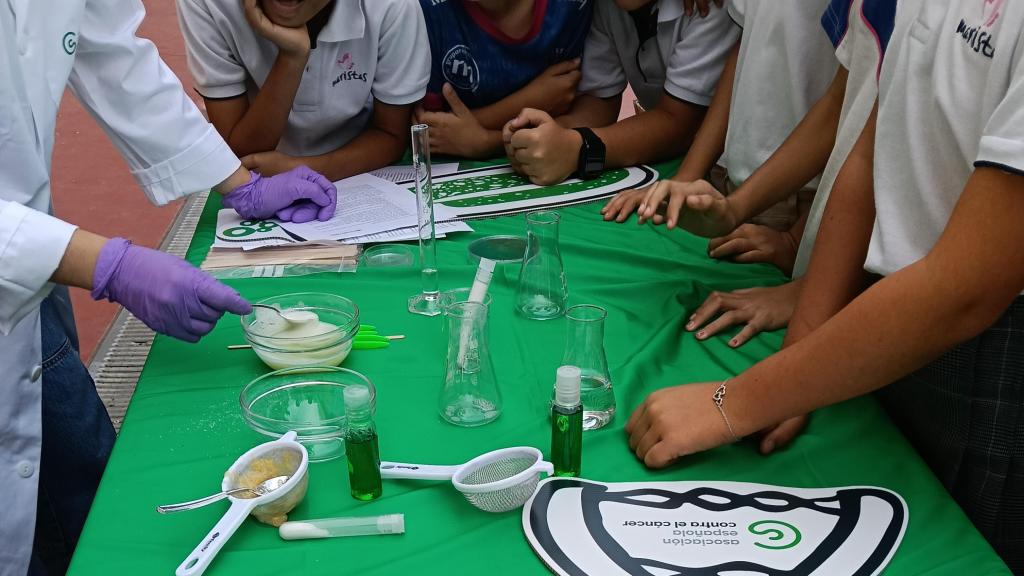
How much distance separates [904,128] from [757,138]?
66 centimetres

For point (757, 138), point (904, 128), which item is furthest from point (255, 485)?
point (757, 138)

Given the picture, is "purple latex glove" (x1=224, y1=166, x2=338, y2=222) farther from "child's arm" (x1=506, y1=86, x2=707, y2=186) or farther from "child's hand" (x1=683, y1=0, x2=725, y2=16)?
"child's hand" (x1=683, y1=0, x2=725, y2=16)

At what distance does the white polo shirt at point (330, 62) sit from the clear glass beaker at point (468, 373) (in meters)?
1.02

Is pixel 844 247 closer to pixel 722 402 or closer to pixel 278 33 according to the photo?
pixel 722 402

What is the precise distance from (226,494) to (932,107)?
34.9 inches

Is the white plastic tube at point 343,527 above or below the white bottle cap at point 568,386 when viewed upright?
below

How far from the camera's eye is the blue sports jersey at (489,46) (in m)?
1.90

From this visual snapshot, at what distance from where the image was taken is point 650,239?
1.49 m

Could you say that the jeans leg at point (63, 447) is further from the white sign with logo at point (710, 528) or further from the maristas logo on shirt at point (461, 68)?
the maristas logo on shirt at point (461, 68)

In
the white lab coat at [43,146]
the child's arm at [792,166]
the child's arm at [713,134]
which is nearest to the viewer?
the white lab coat at [43,146]

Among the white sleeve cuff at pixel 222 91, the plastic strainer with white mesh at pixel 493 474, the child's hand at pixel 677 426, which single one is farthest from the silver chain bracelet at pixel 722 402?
the white sleeve cuff at pixel 222 91

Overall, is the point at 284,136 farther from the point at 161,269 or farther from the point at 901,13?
the point at 901,13

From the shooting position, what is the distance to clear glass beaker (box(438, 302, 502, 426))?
94 centimetres

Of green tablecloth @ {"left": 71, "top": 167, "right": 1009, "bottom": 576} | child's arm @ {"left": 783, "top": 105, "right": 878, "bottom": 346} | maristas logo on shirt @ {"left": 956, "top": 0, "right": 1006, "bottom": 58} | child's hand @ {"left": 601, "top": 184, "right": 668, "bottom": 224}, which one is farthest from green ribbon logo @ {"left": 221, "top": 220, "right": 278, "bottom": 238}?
maristas logo on shirt @ {"left": 956, "top": 0, "right": 1006, "bottom": 58}
